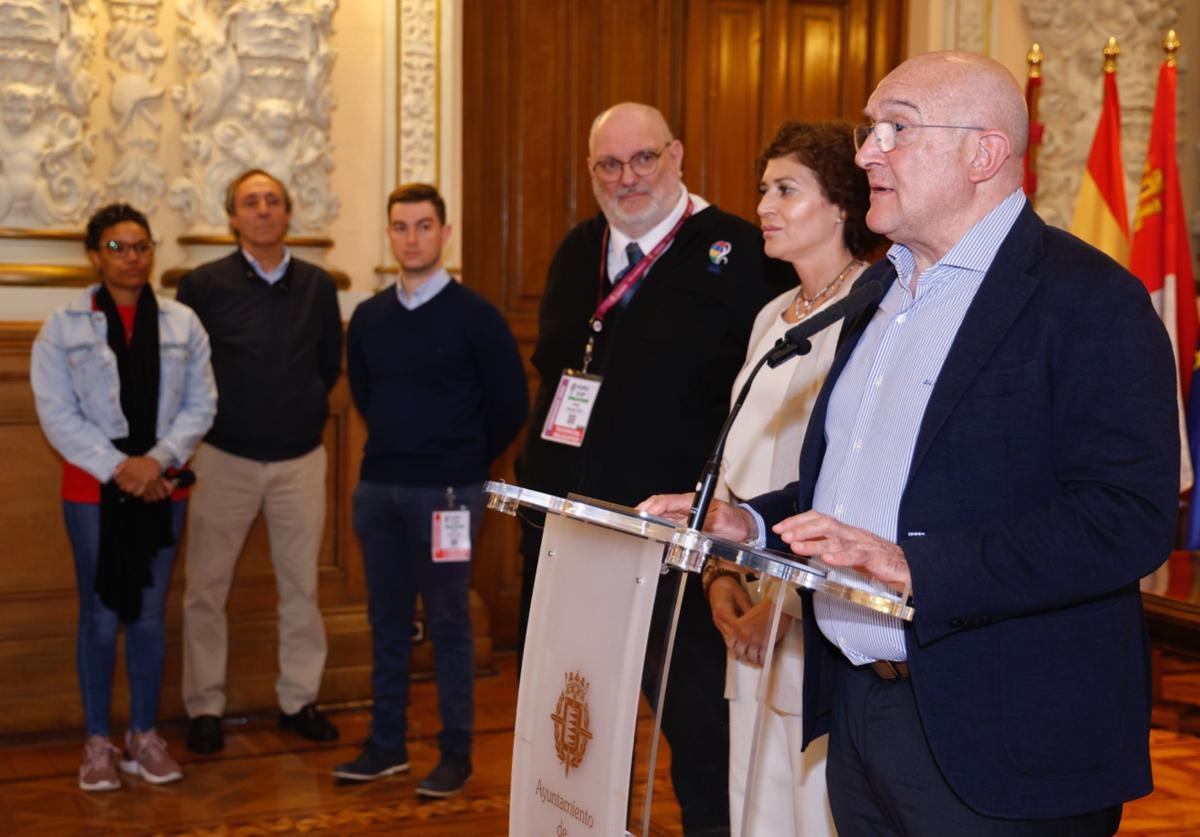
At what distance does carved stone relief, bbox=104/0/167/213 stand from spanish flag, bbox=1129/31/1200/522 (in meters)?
3.73

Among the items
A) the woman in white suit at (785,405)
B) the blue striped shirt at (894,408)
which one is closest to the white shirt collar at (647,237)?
the woman in white suit at (785,405)

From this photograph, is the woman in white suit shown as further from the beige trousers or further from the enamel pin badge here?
the beige trousers

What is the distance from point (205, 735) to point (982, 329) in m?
3.52

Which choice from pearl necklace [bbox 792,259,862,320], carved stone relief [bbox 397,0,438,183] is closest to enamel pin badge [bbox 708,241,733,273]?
pearl necklace [bbox 792,259,862,320]

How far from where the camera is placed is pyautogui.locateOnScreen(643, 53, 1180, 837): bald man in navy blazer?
5.17 ft

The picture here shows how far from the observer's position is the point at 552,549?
6.54ft

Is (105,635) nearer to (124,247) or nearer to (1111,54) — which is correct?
(124,247)

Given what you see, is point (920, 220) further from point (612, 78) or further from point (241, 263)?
point (612, 78)

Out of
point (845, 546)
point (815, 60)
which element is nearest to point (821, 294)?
point (845, 546)

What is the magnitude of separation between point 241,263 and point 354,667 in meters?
1.56

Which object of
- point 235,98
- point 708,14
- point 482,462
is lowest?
point 482,462

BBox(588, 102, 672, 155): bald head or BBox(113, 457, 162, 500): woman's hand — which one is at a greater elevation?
BBox(588, 102, 672, 155): bald head

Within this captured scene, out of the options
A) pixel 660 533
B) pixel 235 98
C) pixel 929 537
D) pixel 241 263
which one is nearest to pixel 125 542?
pixel 241 263

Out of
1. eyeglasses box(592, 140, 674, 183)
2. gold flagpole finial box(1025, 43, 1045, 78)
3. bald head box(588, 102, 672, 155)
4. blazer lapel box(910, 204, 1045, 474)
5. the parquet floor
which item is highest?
gold flagpole finial box(1025, 43, 1045, 78)
